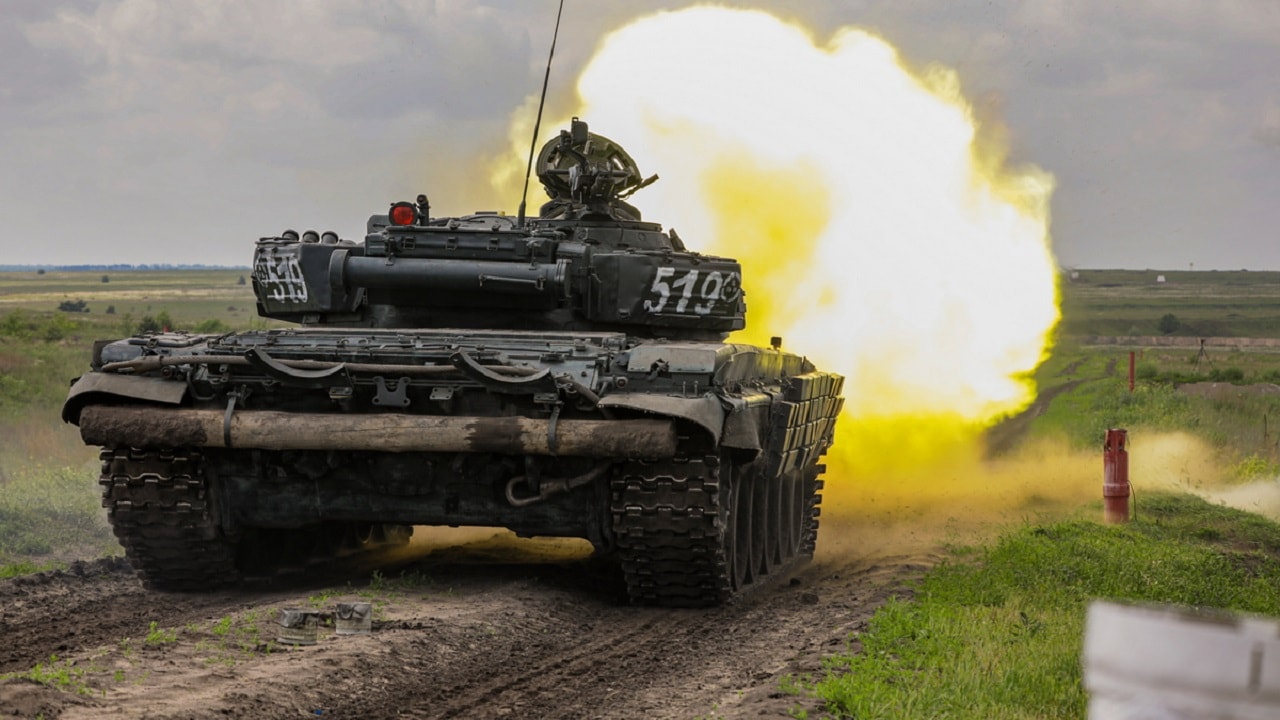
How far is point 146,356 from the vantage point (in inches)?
483

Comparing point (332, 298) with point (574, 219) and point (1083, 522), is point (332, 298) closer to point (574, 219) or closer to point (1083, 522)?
point (574, 219)

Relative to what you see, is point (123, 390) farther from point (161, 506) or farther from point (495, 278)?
point (495, 278)

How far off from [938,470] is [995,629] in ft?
45.6

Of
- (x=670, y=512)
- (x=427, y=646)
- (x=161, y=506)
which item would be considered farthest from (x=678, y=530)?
(x=161, y=506)

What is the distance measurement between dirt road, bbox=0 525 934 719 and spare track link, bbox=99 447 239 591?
36cm

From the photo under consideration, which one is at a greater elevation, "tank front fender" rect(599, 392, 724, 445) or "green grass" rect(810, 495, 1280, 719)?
"tank front fender" rect(599, 392, 724, 445)

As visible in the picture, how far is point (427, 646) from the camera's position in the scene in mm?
9680

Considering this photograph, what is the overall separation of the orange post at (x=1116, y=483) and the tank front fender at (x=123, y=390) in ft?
32.4

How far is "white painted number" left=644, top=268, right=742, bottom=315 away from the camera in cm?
1422

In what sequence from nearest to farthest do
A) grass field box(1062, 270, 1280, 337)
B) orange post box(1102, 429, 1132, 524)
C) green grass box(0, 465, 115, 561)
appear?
green grass box(0, 465, 115, 561)
orange post box(1102, 429, 1132, 524)
grass field box(1062, 270, 1280, 337)

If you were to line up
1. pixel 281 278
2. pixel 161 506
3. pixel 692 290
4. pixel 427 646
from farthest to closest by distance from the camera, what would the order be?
pixel 281 278 < pixel 692 290 < pixel 161 506 < pixel 427 646

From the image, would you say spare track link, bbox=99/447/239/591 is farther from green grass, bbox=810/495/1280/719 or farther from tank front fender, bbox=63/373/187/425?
green grass, bbox=810/495/1280/719

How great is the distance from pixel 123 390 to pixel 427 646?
3619 mm

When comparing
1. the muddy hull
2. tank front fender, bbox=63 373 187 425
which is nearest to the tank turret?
the muddy hull
